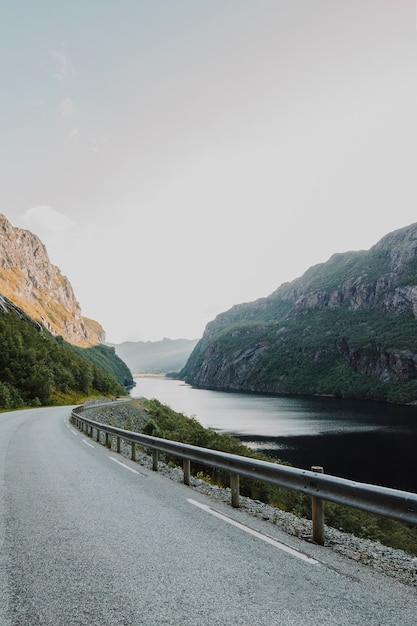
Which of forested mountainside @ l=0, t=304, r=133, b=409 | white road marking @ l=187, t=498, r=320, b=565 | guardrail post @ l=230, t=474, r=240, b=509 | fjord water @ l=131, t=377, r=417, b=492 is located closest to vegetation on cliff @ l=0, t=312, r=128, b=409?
forested mountainside @ l=0, t=304, r=133, b=409

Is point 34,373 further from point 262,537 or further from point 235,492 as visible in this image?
point 262,537

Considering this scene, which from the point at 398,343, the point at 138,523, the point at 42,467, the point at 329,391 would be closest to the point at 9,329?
the point at 42,467

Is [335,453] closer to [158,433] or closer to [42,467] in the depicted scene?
[158,433]

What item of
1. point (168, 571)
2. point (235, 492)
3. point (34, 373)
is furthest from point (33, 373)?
point (168, 571)

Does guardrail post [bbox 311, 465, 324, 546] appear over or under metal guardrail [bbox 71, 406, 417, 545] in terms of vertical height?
under

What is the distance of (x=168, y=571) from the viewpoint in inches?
171

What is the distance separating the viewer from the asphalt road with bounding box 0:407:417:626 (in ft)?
11.2

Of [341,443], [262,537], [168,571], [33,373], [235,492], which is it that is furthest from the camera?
[33,373]

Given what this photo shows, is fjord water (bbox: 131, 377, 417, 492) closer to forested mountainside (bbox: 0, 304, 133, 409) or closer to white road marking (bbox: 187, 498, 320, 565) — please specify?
forested mountainside (bbox: 0, 304, 133, 409)

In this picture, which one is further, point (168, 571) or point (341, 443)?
point (341, 443)

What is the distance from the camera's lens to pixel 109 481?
9.48 m

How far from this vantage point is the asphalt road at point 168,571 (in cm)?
342

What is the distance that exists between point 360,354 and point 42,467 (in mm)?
176043

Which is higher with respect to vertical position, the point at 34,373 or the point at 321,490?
the point at 321,490
